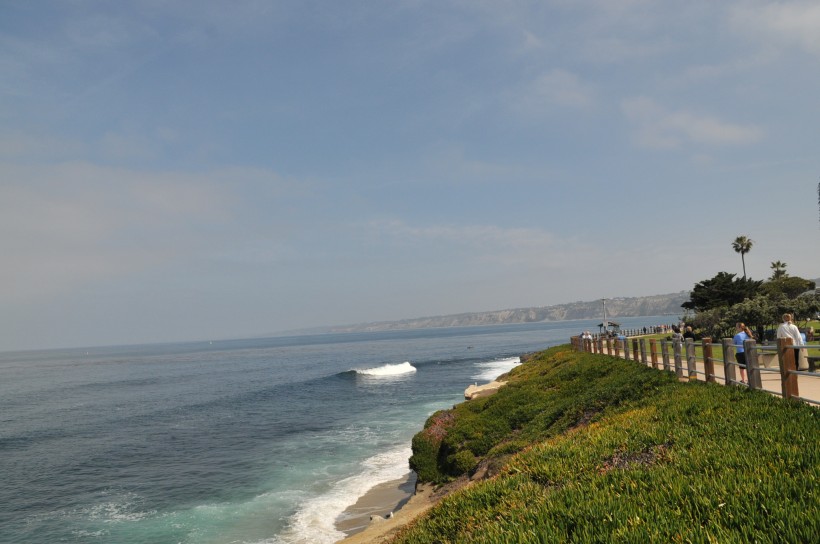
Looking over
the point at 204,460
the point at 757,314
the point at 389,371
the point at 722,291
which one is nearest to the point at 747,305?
the point at 757,314

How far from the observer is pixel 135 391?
68.4 metres

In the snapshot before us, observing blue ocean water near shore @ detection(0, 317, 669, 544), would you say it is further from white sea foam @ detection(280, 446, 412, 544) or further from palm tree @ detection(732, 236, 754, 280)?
palm tree @ detection(732, 236, 754, 280)

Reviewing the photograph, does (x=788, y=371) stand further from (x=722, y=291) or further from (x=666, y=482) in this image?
(x=722, y=291)

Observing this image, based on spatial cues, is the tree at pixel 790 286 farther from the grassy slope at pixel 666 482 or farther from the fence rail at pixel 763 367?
the grassy slope at pixel 666 482

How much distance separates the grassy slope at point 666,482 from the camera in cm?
540

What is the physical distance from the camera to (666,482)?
267 inches

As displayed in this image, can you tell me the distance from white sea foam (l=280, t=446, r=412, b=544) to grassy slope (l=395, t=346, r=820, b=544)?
30.7ft

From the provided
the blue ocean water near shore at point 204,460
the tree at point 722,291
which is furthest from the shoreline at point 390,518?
the tree at point 722,291

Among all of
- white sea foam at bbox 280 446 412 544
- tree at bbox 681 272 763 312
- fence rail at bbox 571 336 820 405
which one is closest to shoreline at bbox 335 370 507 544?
white sea foam at bbox 280 446 412 544

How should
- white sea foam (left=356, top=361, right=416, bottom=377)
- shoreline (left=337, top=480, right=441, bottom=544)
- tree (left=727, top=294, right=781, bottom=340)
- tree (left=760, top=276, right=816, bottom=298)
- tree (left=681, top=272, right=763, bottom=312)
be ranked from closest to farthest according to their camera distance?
shoreline (left=337, top=480, right=441, bottom=544)
tree (left=727, top=294, right=781, bottom=340)
tree (left=681, top=272, right=763, bottom=312)
tree (left=760, top=276, right=816, bottom=298)
white sea foam (left=356, top=361, right=416, bottom=377)

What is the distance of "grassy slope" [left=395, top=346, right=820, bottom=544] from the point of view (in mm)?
5398

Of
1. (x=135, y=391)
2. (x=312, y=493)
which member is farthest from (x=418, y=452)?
(x=135, y=391)

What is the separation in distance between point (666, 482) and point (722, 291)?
62935 mm

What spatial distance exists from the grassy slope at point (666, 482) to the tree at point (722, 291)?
5359cm
